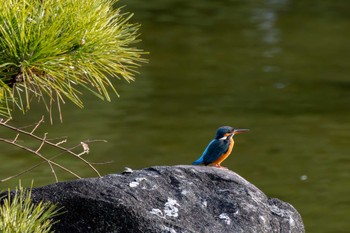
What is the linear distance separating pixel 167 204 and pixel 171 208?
0.06ft

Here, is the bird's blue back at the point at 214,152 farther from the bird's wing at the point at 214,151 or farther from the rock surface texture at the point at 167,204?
the rock surface texture at the point at 167,204

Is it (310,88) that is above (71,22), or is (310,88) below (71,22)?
below

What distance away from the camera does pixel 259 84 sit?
6.95 m

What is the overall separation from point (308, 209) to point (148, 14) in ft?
16.4

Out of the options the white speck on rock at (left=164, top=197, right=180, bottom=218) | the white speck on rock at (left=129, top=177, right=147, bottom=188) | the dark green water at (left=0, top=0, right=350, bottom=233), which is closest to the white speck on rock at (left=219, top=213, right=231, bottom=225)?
the white speck on rock at (left=164, top=197, right=180, bottom=218)

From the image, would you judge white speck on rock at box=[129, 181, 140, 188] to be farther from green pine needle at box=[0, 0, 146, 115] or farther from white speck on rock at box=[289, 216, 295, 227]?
white speck on rock at box=[289, 216, 295, 227]

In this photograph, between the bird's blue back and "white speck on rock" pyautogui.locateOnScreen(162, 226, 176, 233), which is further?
the bird's blue back

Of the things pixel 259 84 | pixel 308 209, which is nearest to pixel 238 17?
pixel 259 84

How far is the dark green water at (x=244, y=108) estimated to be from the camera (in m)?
5.16

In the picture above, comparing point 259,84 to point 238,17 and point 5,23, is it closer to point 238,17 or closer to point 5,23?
point 238,17

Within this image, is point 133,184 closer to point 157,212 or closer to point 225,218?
point 157,212

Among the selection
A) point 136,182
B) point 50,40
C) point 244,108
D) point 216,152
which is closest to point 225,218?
point 136,182

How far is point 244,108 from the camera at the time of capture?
6344 mm

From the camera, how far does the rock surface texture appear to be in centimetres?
252
